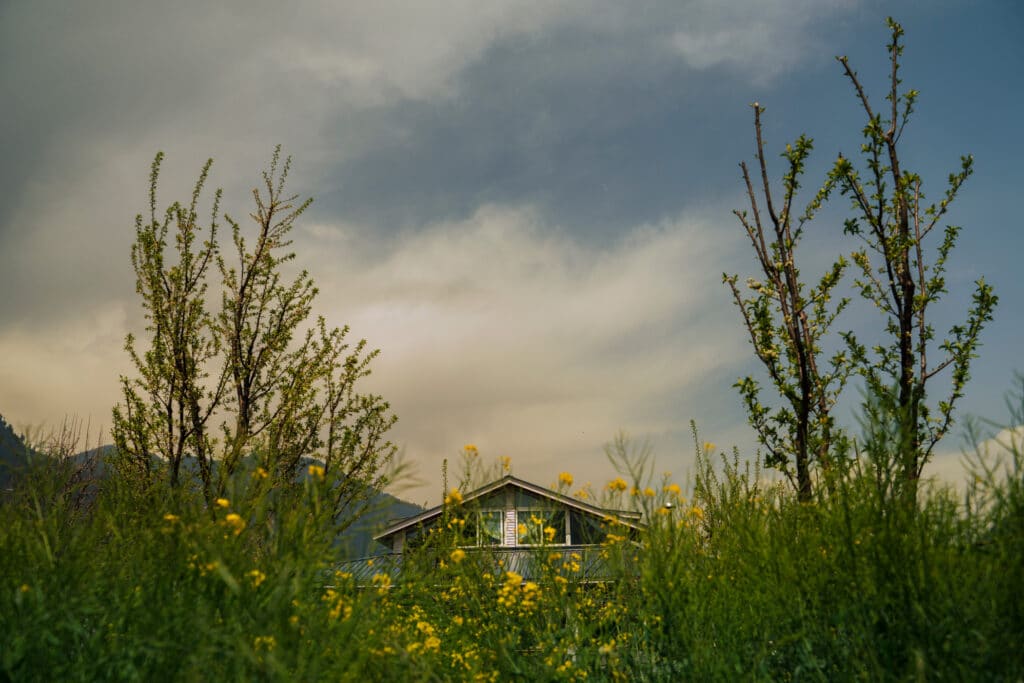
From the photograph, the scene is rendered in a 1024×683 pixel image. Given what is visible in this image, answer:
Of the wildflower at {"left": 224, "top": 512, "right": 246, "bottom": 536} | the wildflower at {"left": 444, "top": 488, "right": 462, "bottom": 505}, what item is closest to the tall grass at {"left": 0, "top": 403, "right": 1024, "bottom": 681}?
the wildflower at {"left": 224, "top": 512, "right": 246, "bottom": 536}

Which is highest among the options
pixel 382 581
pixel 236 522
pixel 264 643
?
pixel 236 522

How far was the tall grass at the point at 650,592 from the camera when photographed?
3.33 metres

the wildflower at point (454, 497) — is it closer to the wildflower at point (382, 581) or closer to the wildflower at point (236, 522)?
the wildflower at point (382, 581)

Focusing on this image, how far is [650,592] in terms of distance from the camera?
16.2 feet

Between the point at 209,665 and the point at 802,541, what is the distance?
3404 mm

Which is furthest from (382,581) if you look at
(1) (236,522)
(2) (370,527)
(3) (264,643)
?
(3) (264,643)

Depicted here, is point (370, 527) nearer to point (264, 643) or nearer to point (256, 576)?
point (256, 576)

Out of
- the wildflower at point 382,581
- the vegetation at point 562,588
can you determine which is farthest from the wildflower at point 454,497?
the wildflower at point 382,581

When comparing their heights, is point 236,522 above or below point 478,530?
below

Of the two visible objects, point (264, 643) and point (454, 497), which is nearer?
point (264, 643)

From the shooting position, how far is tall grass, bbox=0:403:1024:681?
333 centimetres

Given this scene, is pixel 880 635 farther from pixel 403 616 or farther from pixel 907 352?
pixel 907 352

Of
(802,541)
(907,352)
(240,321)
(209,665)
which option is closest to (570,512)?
(240,321)

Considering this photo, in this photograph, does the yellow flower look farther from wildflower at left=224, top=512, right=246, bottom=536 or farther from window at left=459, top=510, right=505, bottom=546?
window at left=459, top=510, right=505, bottom=546
